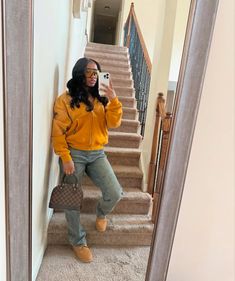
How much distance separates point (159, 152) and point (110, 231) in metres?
0.43

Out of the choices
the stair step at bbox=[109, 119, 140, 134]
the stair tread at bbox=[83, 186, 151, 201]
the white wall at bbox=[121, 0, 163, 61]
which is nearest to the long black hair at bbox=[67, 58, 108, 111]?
the stair step at bbox=[109, 119, 140, 134]

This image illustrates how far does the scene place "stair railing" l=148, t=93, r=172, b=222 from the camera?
883 mm

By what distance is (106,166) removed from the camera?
1.05m

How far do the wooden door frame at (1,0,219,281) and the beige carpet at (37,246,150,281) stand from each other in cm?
18

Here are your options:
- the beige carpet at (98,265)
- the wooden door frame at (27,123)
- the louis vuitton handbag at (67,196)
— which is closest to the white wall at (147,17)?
the wooden door frame at (27,123)

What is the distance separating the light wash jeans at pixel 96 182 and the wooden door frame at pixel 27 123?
23 cm

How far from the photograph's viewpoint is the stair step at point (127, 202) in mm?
1041

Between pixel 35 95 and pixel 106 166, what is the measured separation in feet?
1.29

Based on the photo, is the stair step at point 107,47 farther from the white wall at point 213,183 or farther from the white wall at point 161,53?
the white wall at point 213,183

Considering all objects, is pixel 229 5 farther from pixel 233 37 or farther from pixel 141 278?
pixel 141 278

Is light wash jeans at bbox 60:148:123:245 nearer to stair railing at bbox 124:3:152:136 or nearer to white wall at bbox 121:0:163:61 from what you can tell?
stair railing at bbox 124:3:152:136

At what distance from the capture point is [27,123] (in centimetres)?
77

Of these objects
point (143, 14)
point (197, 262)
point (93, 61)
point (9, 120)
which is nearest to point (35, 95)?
point (9, 120)

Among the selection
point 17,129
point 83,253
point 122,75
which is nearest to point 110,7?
point 122,75
